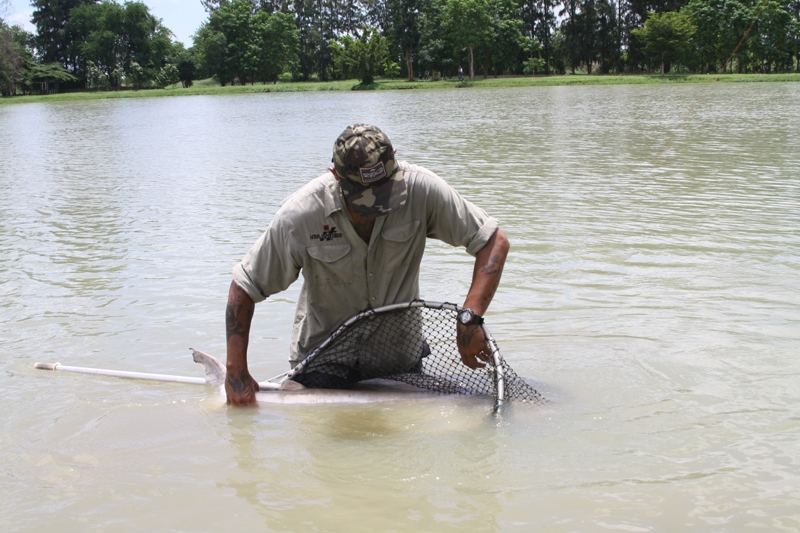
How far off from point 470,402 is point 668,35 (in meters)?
63.4

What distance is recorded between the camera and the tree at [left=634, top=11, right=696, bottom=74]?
60834 mm

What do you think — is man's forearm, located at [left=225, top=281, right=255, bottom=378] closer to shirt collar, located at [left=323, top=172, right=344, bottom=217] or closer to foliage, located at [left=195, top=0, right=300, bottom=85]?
shirt collar, located at [left=323, top=172, right=344, bottom=217]

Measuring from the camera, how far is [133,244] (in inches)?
351

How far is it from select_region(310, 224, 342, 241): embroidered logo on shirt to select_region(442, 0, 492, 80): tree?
2669 inches

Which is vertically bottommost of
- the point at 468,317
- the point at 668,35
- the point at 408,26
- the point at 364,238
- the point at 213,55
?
the point at 468,317

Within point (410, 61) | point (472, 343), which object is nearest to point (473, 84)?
point (410, 61)

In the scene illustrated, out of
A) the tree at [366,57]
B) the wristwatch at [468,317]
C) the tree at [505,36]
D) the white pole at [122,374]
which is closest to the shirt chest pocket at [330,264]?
the wristwatch at [468,317]

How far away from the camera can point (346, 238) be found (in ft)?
11.3

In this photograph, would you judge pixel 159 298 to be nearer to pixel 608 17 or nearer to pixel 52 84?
pixel 608 17

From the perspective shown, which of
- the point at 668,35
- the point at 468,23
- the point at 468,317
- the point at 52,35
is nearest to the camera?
the point at 468,317

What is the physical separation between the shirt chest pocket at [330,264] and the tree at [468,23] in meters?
67.7

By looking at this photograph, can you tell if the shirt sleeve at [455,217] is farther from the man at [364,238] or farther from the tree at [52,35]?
the tree at [52,35]

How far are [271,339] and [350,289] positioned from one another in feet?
7.16

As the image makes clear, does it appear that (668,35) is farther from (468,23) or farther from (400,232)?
(400,232)
